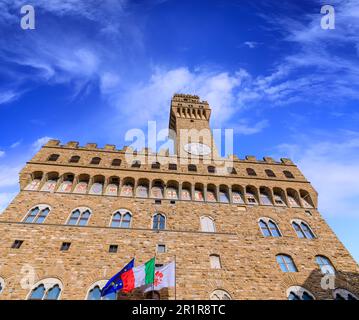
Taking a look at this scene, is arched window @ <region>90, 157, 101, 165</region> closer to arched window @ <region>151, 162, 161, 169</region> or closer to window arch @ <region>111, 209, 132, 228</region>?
arched window @ <region>151, 162, 161, 169</region>

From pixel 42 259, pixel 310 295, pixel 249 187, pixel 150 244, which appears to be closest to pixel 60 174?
pixel 42 259

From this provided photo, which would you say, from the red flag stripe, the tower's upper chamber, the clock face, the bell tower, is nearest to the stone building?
the clock face

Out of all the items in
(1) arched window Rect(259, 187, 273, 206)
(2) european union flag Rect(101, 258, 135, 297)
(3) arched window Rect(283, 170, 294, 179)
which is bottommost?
(2) european union flag Rect(101, 258, 135, 297)

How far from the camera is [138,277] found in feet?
34.7

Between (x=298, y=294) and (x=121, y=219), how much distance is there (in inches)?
411

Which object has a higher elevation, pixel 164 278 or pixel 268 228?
pixel 268 228

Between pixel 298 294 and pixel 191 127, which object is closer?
pixel 298 294

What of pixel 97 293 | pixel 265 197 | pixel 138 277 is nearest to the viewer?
pixel 138 277

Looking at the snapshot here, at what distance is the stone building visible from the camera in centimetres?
1170

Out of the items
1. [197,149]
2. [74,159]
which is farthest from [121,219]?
[197,149]

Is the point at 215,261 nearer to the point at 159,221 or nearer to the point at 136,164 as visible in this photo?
the point at 159,221

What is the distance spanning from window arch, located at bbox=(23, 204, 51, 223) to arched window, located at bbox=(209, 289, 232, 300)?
34.3 ft
